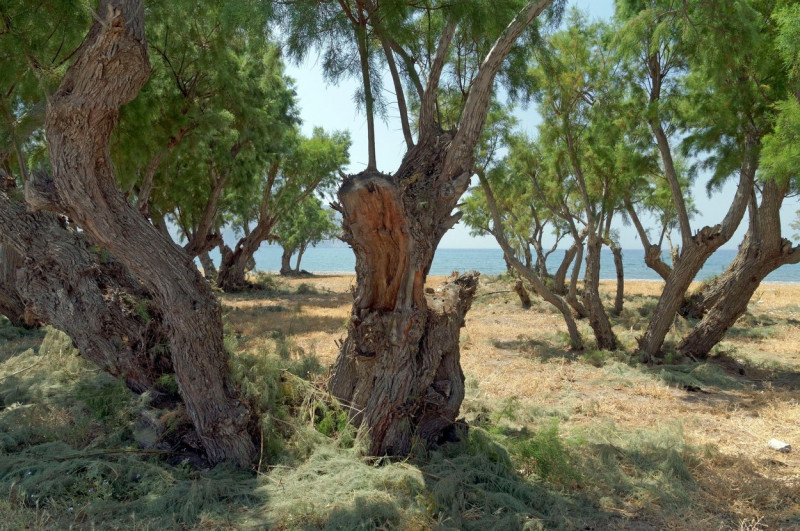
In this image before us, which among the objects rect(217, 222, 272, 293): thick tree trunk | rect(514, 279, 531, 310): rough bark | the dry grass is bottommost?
the dry grass

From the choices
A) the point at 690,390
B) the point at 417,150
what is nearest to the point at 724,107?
the point at 690,390

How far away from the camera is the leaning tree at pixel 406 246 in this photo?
3887 mm

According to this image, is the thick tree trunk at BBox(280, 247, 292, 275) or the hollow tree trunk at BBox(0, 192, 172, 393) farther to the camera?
the thick tree trunk at BBox(280, 247, 292, 275)

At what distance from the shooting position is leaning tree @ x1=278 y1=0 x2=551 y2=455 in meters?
3.89

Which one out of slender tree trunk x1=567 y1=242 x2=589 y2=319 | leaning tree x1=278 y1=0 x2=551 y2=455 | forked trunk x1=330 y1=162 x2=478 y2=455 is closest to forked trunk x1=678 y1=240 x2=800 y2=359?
slender tree trunk x1=567 y1=242 x2=589 y2=319

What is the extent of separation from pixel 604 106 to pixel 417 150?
5.79 metres

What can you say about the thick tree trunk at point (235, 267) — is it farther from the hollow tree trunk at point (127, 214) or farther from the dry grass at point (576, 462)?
the hollow tree trunk at point (127, 214)

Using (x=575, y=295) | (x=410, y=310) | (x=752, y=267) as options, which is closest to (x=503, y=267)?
(x=575, y=295)

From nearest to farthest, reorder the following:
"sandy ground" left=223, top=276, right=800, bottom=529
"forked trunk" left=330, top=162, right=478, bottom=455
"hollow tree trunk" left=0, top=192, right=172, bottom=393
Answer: "forked trunk" left=330, top=162, right=478, bottom=455
"sandy ground" left=223, top=276, right=800, bottom=529
"hollow tree trunk" left=0, top=192, right=172, bottom=393

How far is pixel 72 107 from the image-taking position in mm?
3469

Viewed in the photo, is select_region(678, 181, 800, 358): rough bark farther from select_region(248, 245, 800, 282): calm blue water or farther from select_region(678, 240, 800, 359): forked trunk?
select_region(248, 245, 800, 282): calm blue water

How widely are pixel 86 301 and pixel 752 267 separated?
29.6 feet

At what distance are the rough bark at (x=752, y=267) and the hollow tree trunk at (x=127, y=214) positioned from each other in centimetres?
736

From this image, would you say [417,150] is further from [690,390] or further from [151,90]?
[151,90]
